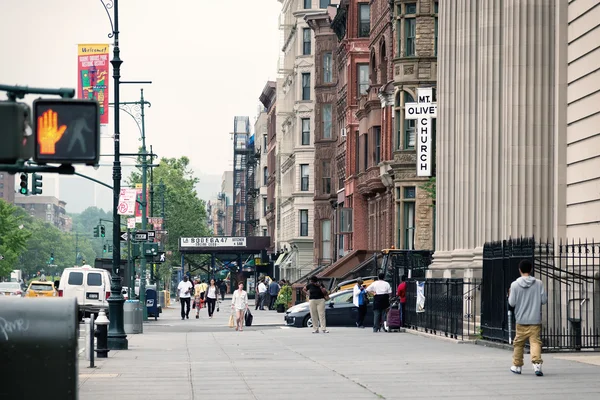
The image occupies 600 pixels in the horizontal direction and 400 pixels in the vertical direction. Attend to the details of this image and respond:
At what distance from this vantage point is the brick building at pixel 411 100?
161ft

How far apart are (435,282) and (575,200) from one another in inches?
284

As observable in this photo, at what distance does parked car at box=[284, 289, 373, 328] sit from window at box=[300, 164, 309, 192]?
42977mm

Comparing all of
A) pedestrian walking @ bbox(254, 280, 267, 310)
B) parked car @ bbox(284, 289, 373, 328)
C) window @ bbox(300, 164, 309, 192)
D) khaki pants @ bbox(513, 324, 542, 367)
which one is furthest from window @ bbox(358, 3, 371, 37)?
khaki pants @ bbox(513, 324, 542, 367)

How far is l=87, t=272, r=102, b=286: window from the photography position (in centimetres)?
4641

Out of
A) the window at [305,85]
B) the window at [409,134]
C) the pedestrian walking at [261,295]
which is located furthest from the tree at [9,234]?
the window at [409,134]

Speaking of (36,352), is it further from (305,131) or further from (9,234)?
(9,234)

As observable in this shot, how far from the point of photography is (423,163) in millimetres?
42531

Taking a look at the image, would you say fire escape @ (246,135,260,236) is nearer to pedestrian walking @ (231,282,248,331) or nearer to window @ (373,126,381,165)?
window @ (373,126,381,165)

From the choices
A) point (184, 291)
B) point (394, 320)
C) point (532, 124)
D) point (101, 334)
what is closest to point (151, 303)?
point (184, 291)

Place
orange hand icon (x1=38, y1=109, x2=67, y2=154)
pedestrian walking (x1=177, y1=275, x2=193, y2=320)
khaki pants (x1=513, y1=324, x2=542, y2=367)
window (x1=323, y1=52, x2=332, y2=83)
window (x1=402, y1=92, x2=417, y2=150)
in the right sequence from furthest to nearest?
window (x1=323, y1=52, x2=332, y2=83)
pedestrian walking (x1=177, y1=275, x2=193, y2=320)
window (x1=402, y1=92, x2=417, y2=150)
khaki pants (x1=513, y1=324, x2=542, y2=367)
orange hand icon (x1=38, y1=109, x2=67, y2=154)

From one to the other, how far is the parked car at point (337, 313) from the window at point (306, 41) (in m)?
44.5

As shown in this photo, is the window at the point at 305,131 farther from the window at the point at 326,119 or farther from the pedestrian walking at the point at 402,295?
the pedestrian walking at the point at 402,295

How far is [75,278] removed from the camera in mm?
46219

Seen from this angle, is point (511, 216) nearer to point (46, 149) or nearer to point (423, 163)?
point (423, 163)
